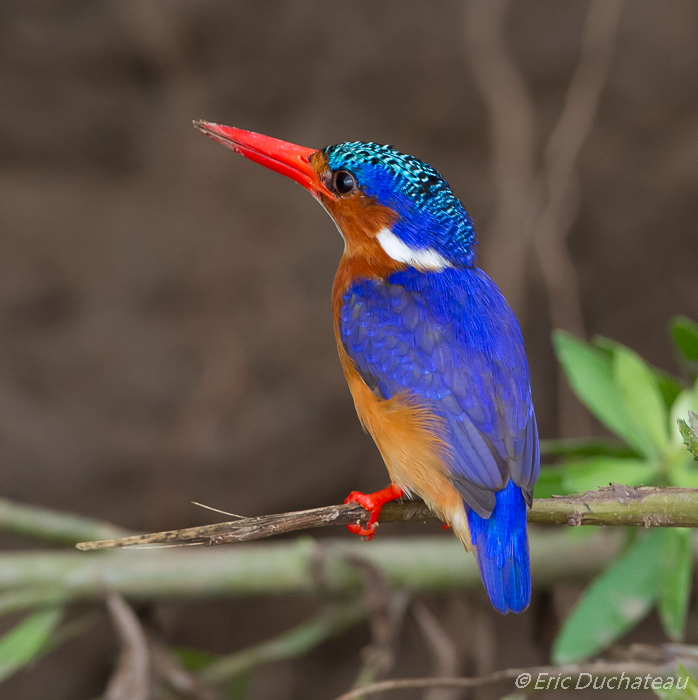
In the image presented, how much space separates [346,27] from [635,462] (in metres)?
1.89

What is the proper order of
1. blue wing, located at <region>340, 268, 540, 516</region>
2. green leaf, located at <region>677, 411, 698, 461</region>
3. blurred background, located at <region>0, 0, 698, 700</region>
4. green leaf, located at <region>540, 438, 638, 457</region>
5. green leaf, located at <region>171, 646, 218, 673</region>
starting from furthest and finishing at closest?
blurred background, located at <region>0, 0, 698, 700</region>, green leaf, located at <region>171, 646, 218, 673</region>, green leaf, located at <region>540, 438, 638, 457</region>, blue wing, located at <region>340, 268, 540, 516</region>, green leaf, located at <region>677, 411, 698, 461</region>

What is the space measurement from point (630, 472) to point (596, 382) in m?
0.28

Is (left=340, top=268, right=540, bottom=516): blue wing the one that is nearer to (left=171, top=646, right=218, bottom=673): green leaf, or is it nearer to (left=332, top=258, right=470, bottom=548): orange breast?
(left=332, top=258, right=470, bottom=548): orange breast

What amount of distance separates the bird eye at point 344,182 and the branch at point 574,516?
2.11 feet

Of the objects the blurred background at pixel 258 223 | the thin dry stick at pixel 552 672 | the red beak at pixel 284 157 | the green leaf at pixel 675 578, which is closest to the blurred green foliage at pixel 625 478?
the green leaf at pixel 675 578

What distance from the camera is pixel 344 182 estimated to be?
148cm

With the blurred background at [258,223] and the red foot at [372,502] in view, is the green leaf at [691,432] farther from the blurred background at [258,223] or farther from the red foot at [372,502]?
the blurred background at [258,223]

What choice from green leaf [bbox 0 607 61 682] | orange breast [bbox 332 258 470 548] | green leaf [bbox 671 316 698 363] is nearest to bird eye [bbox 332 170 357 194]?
orange breast [bbox 332 258 470 548]

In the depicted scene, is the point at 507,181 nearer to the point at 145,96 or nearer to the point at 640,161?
the point at 640,161

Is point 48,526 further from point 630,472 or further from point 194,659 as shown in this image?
point 630,472

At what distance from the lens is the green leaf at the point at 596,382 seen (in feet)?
5.82

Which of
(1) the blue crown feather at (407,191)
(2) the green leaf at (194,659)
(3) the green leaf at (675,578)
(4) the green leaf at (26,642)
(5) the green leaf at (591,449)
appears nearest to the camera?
(1) the blue crown feather at (407,191)

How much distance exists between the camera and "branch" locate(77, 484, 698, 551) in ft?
3.43
